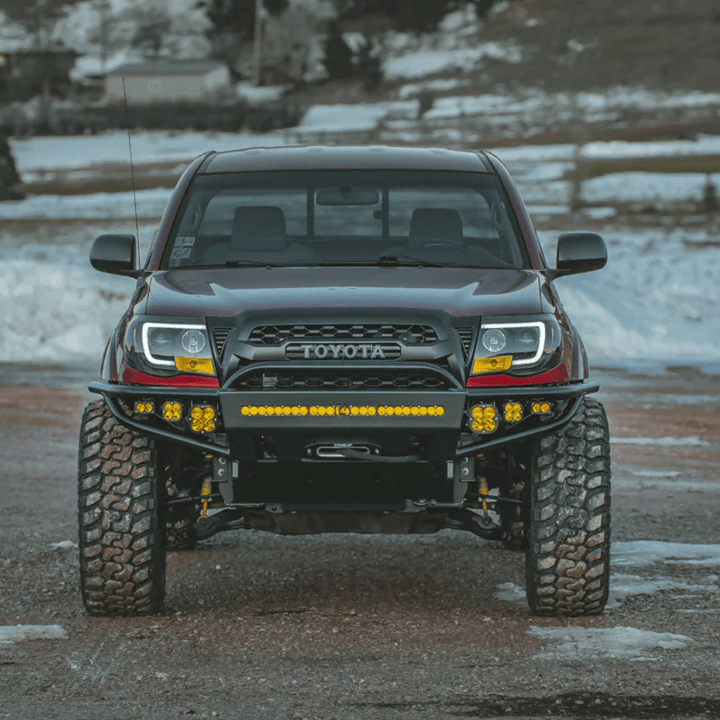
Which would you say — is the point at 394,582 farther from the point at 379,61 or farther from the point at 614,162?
the point at 379,61

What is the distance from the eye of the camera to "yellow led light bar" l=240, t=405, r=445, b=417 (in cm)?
580

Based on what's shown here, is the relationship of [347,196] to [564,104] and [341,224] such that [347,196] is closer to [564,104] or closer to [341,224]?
[341,224]

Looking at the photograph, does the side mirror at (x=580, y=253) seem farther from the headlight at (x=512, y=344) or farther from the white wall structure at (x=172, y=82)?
the white wall structure at (x=172, y=82)

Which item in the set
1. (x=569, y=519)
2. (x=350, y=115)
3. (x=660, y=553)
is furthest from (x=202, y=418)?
(x=350, y=115)

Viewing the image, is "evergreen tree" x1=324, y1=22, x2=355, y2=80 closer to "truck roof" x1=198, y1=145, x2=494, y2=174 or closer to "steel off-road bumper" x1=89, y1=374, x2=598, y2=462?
"truck roof" x1=198, y1=145, x2=494, y2=174

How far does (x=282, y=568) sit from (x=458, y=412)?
2251 millimetres

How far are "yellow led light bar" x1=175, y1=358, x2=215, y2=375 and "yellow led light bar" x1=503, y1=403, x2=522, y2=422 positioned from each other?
44.9 inches

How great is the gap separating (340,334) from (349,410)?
1.03 ft

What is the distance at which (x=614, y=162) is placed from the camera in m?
43.6

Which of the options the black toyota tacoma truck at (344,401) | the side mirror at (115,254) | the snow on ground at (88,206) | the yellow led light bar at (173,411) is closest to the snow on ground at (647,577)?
the black toyota tacoma truck at (344,401)

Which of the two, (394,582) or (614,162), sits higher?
(394,582)

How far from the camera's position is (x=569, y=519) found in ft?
20.6

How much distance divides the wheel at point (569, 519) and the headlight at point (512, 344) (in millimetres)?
454

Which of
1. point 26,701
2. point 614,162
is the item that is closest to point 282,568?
point 26,701
